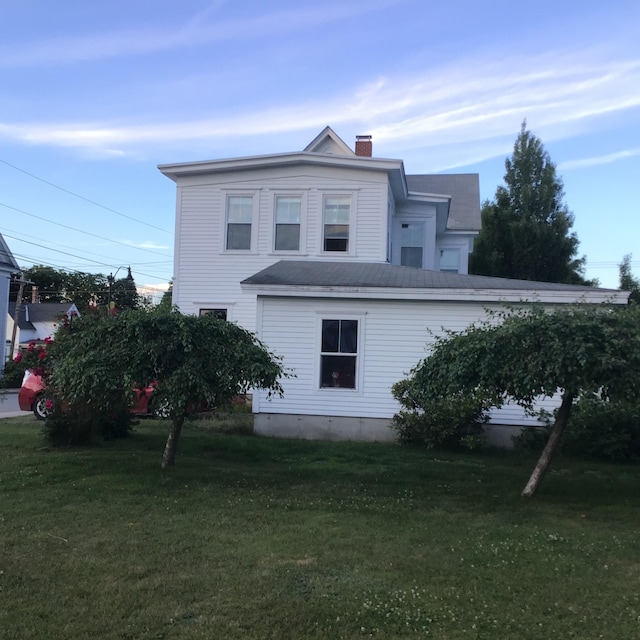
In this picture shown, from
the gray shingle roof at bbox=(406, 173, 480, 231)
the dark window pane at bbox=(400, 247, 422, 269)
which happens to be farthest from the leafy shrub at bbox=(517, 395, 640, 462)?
the gray shingle roof at bbox=(406, 173, 480, 231)

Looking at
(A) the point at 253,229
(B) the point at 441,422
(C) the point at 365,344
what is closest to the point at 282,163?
(A) the point at 253,229

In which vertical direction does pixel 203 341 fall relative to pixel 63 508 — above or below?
above

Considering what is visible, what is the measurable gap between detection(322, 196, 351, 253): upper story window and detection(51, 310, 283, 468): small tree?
8733mm

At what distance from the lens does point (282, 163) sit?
53.9 feet

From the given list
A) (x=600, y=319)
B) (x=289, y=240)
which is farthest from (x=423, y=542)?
(x=289, y=240)

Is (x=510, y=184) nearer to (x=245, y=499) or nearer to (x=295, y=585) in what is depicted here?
(x=245, y=499)

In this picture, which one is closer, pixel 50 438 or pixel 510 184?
pixel 50 438

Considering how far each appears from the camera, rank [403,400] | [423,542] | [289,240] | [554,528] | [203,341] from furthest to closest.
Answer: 1. [289,240]
2. [403,400]
3. [203,341]
4. [554,528]
5. [423,542]

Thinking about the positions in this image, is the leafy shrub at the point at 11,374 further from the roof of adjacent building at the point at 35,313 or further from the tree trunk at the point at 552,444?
the roof of adjacent building at the point at 35,313

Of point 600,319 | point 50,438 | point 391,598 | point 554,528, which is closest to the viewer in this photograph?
point 391,598

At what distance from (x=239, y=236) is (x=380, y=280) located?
18.2 feet

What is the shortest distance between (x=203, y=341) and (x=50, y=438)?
4.00m

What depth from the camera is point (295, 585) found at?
4.59 metres

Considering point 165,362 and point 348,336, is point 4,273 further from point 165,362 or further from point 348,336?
point 165,362
